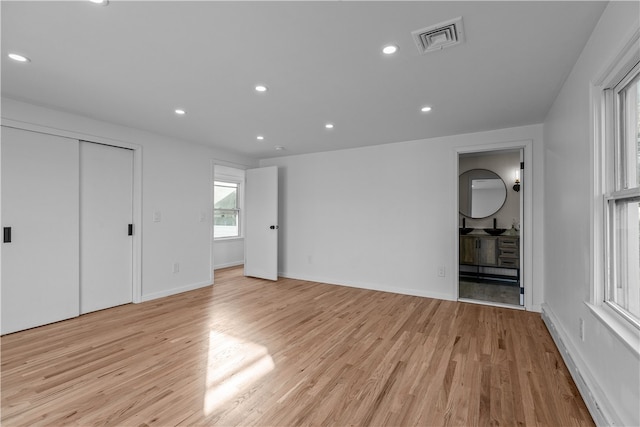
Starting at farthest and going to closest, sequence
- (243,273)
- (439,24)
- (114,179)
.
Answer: (243,273) → (114,179) → (439,24)

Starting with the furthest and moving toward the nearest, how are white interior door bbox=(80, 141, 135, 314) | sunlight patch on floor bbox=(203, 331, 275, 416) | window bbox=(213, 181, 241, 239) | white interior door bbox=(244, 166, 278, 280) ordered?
window bbox=(213, 181, 241, 239)
white interior door bbox=(244, 166, 278, 280)
white interior door bbox=(80, 141, 135, 314)
sunlight patch on floor bbox=(203, 331, 275, 416)

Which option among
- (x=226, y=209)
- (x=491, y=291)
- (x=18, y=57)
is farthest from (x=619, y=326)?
(x=226, y=209)

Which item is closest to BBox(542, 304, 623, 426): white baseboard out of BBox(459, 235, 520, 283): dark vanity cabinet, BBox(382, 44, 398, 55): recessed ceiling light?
BBox(382, 44, 398, 55): recessed ceiling light

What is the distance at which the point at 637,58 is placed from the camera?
1357 mm

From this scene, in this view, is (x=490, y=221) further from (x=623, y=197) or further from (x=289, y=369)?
(x=289, y=369)

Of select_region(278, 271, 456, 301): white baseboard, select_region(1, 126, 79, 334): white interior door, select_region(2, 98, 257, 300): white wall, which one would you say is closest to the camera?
select_region(1, 126, 79, 334): white interior door

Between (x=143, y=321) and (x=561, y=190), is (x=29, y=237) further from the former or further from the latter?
(x=561, y=190)

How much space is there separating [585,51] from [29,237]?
507 cm

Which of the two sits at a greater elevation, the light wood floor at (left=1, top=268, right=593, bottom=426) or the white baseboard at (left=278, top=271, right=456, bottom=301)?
the white baseboard at (left=278, top=271, right=456, bottom=301)

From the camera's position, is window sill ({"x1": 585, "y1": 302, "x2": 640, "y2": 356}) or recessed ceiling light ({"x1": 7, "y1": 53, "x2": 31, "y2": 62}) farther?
recessed ceiling light ({"x1": 7, "y1": 53, "x2": 31, "y2": 62})

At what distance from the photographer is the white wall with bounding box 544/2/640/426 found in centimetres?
139

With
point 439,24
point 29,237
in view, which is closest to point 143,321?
point 29,237

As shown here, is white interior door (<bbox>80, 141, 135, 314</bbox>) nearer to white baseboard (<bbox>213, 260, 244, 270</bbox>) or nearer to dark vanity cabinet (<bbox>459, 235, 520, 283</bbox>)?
white baseboard (<bbox>213, 260, 244, 270</bbox>)

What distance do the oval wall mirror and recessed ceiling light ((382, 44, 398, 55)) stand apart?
4366 millimetres
